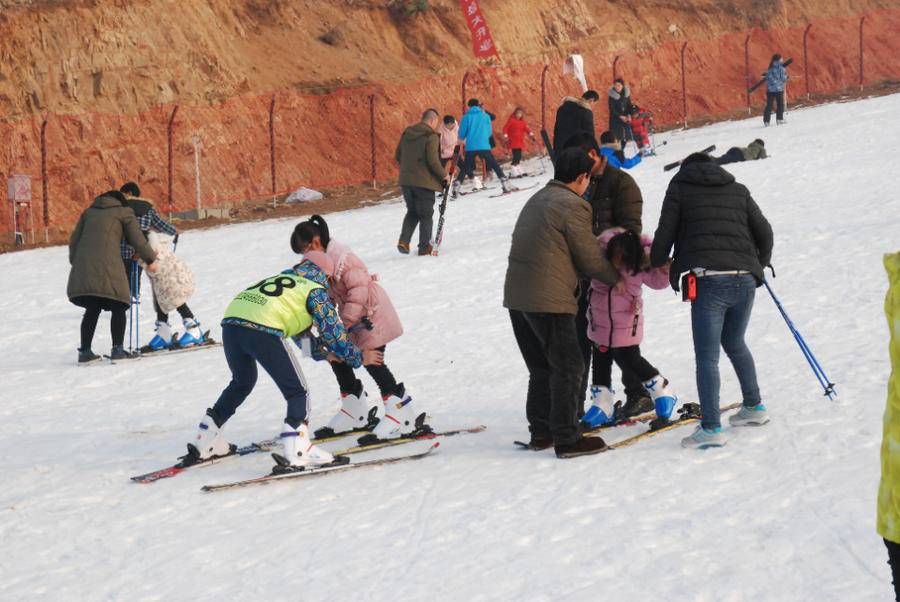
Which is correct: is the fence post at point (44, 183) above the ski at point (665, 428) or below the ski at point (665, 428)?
above

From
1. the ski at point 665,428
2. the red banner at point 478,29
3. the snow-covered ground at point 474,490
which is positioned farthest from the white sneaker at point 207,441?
the red banner at point 478,29

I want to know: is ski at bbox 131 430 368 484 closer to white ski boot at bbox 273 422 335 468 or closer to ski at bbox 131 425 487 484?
ski at bbox 131 425 487 484

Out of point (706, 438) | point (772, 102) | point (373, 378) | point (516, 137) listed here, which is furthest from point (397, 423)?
point (772, 102)

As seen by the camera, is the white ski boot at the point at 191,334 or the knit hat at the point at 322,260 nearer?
the knit hat at the point at 322,260

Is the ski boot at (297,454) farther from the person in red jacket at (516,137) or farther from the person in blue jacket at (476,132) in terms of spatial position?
the person in red jacket at (516,137)

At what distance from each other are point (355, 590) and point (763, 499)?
200 cm

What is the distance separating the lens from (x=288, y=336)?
26.9 feet

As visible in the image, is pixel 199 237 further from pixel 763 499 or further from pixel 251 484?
pixel 763 499

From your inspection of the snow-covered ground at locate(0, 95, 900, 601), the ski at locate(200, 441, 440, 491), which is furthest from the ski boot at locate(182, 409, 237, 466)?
the ski at locate(200, 441, 440, 491)

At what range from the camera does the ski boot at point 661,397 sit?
842 cm

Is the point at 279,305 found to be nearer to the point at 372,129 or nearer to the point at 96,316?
the point at 96,316

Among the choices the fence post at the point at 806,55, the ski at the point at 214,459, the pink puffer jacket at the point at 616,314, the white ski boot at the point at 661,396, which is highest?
the fence post at the point at 806,55

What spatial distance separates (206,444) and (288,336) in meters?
1.05

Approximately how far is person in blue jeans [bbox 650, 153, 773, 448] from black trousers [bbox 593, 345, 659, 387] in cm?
83
